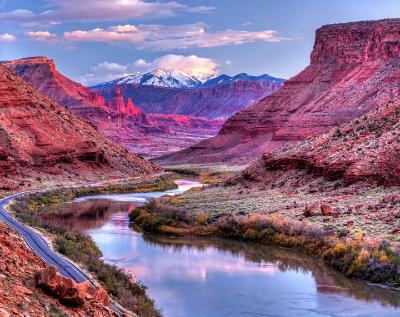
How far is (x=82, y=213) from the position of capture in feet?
159

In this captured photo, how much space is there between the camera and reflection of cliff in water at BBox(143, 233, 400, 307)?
24.0 metres

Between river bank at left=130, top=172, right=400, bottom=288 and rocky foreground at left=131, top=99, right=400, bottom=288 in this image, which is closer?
river bank at left=130, top=172, right=400, bottom=288

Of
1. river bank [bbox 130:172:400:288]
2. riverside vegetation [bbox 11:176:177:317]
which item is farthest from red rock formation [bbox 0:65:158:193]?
river bank [bbox 130:172:400:288]

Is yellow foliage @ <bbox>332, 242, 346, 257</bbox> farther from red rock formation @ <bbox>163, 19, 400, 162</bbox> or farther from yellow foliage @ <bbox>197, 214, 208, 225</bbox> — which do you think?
red rock formation @ <bbox>163, 19, 400, 162</bbox>

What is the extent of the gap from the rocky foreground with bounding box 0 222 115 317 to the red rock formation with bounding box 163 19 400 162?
277ft

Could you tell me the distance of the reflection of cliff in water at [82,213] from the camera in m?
42.1

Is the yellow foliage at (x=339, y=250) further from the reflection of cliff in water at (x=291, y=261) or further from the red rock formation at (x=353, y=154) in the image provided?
the red rock formation at (x=353, y=154)

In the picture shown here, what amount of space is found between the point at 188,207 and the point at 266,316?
25.5 meters

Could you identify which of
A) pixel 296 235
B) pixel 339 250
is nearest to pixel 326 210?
pixel 296 235

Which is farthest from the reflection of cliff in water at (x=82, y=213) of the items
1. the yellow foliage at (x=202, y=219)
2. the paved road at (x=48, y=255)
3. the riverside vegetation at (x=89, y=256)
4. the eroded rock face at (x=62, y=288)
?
the eroded rock face at (x=62, y=288)

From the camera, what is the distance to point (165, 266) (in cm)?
2866

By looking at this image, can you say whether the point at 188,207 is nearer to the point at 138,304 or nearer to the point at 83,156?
the point at 138,304

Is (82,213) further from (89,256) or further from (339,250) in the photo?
(339,250)

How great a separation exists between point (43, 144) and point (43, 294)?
59176 mm
